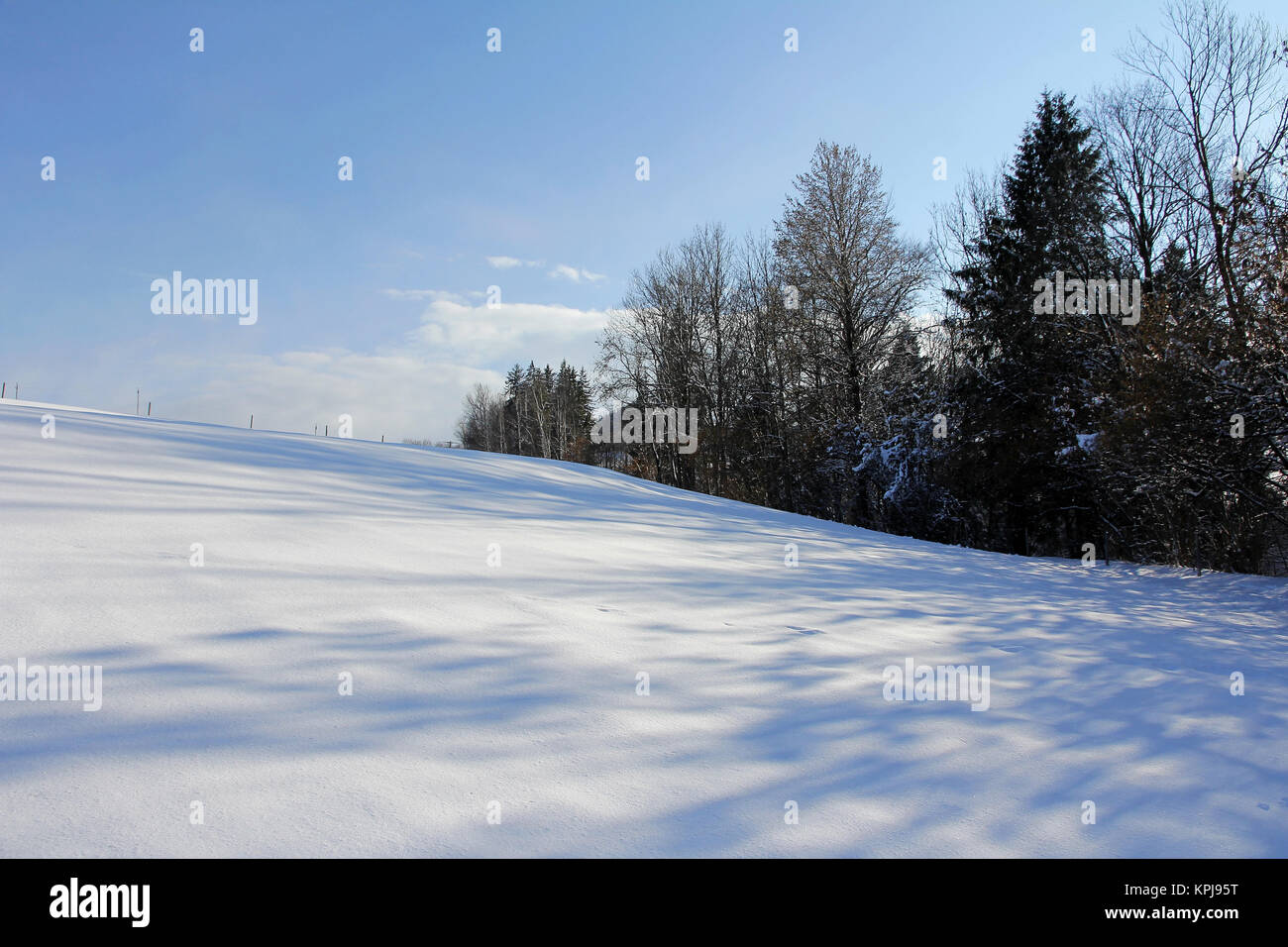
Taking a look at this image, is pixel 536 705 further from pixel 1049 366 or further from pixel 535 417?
pixel 535 417

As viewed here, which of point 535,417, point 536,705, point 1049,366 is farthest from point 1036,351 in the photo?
point 535,417

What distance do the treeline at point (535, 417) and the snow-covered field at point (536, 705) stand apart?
35989mm

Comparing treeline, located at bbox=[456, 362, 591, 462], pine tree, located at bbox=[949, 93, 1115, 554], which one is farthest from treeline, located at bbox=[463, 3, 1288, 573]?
treeline, located at bbox=[456, 362, 591, 462]

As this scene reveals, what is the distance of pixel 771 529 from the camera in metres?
10.1

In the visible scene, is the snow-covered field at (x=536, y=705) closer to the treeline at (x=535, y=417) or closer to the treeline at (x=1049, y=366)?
the treeline at (x=1049, y=366)

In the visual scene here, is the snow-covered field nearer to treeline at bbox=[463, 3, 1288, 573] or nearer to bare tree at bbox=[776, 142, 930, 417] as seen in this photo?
treeline at bbox=[463, 3, 1288, 573]

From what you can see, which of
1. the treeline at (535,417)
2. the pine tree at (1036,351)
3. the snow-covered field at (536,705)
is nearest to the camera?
the snow-covered field at (536,705)

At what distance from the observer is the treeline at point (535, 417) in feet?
162

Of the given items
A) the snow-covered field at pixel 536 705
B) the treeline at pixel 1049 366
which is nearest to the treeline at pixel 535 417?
the treeline at pixel 1049 366

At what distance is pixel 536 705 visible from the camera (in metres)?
2.83

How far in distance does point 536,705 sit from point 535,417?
182 feet

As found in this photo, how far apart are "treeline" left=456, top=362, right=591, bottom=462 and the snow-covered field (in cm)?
3599

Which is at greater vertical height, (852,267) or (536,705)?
(852,267)

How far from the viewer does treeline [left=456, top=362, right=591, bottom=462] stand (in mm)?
49375
